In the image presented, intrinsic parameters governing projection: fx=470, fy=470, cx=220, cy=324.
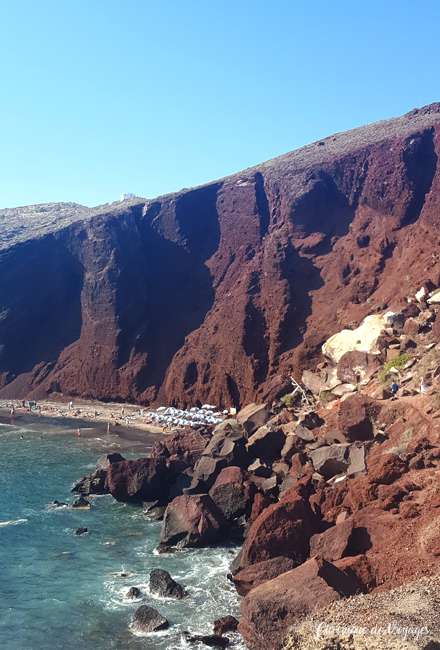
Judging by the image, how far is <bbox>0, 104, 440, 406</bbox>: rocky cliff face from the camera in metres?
46.9

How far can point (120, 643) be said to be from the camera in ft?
44.8

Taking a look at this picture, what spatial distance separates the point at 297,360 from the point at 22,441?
25.9 meters

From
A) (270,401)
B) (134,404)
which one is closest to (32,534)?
(270,401)

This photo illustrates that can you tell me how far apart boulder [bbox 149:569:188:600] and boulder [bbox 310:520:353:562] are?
4804 millimetres

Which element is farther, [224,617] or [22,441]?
[22,441]

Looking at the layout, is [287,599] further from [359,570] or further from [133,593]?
[133,593]

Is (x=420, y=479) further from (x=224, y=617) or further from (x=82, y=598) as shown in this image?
(x=82, y=598)

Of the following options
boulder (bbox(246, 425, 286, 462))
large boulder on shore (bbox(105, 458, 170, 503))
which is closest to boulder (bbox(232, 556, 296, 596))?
boulder (bbox(246, 425, 286, 462))

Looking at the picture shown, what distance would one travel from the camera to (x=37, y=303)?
6988 centimetres

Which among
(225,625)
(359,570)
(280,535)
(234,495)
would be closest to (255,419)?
(234,495)

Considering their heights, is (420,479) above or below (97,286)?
below

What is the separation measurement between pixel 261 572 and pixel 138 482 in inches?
477

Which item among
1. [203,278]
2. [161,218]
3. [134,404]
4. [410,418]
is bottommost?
[134,404]

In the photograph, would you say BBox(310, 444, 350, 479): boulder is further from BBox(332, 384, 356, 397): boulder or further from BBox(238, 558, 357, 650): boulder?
BBox(332, 384, 356, 397): boulder
